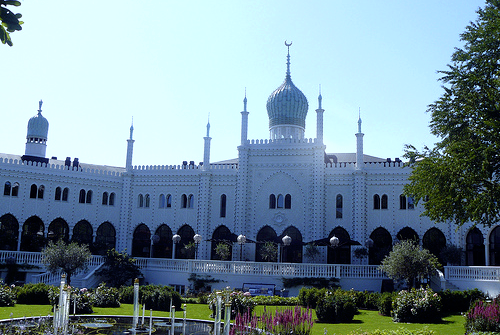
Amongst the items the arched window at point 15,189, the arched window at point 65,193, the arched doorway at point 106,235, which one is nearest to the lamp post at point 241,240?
the arched doorway at point 106,235

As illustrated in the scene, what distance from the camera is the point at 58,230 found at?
44.2m

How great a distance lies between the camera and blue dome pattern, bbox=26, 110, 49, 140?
48000 millimetres

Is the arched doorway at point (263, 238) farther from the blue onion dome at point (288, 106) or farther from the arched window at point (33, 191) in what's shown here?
the arched window at point (33, 191)

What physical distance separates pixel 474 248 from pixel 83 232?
29.5m

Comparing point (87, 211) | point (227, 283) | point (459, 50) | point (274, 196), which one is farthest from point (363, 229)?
point (87, 211)

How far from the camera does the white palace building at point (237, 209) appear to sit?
39.4 meters

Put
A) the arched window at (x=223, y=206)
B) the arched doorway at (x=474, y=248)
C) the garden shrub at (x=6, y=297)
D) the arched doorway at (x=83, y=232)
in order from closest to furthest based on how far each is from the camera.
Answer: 1. the garden shrub at (x=6, y=297)
2. the arched doorway at (x=474, y=248)
3. the arched doorway at (x=83, y=232)
4. the arched window at (x=223, y=206)

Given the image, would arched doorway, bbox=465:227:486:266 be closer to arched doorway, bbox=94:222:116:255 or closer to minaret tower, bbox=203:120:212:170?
minaret tower, bbox=203:120:212:170

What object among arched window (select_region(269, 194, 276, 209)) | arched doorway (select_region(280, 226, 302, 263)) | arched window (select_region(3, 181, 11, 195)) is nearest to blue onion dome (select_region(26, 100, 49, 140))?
arched window (select_region(3, 181, 11, 195))

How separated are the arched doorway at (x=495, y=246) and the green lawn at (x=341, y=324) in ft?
52.3

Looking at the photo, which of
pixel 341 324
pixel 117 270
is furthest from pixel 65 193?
pixel 341 324

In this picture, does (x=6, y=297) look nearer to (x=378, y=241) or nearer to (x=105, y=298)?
(x=105, y=298)

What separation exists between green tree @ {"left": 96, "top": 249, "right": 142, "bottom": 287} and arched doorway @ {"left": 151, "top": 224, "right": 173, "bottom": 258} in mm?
7469

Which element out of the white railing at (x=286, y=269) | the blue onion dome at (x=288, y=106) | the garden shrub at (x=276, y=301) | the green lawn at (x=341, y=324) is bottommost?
the green lawn at (x=341, y=324)
